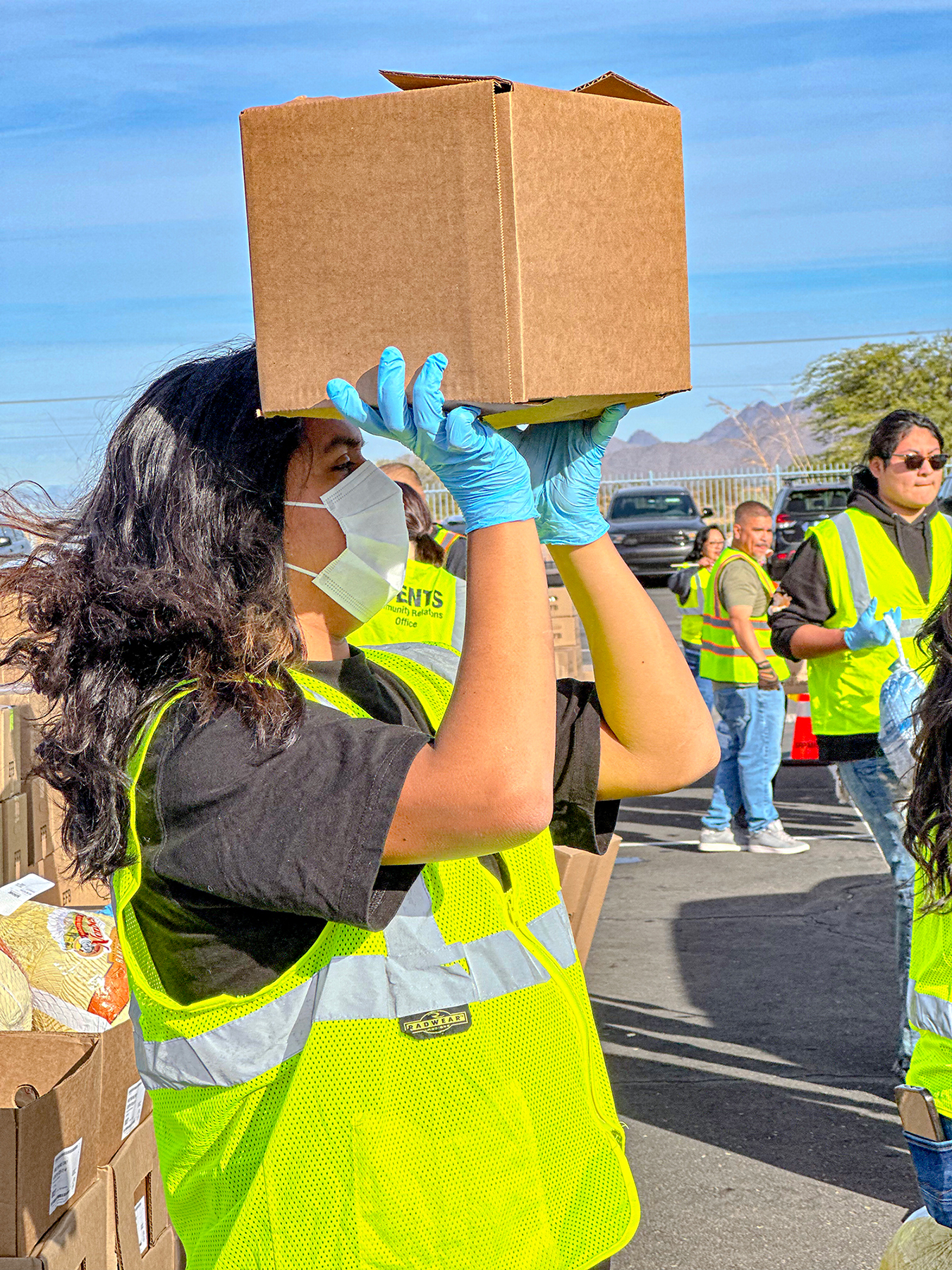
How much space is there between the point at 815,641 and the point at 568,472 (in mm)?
3032

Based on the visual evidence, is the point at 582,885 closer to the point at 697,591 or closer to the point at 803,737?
the point at 803,737

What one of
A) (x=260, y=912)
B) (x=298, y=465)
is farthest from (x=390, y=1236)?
(x=298, y=465)

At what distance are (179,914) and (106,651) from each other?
32 centimetres

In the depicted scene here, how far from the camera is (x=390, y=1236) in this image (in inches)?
57.4

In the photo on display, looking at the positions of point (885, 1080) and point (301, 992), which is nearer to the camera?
point (301, 992)

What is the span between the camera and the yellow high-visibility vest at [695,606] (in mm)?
8695

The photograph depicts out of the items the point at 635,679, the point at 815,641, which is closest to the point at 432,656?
the point at 635,679

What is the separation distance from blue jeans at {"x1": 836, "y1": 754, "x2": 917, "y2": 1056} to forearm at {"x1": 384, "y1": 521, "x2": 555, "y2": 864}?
3062 mm

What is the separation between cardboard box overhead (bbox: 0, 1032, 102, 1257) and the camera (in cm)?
239

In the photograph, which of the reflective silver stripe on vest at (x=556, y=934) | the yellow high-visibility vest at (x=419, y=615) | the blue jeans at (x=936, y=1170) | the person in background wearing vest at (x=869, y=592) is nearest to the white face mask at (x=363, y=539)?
the reflective silver stripe on vest at (x=556, y=934)

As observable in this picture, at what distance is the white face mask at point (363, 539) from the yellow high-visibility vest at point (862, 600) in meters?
3.05

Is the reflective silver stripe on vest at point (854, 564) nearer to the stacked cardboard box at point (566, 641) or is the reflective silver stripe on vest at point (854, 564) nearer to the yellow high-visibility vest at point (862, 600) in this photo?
the yellow high-visibility vest at point (862, 600)

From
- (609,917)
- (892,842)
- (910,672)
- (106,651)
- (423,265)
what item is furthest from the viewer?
(609,917)

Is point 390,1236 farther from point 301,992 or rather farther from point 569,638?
point 569,638
